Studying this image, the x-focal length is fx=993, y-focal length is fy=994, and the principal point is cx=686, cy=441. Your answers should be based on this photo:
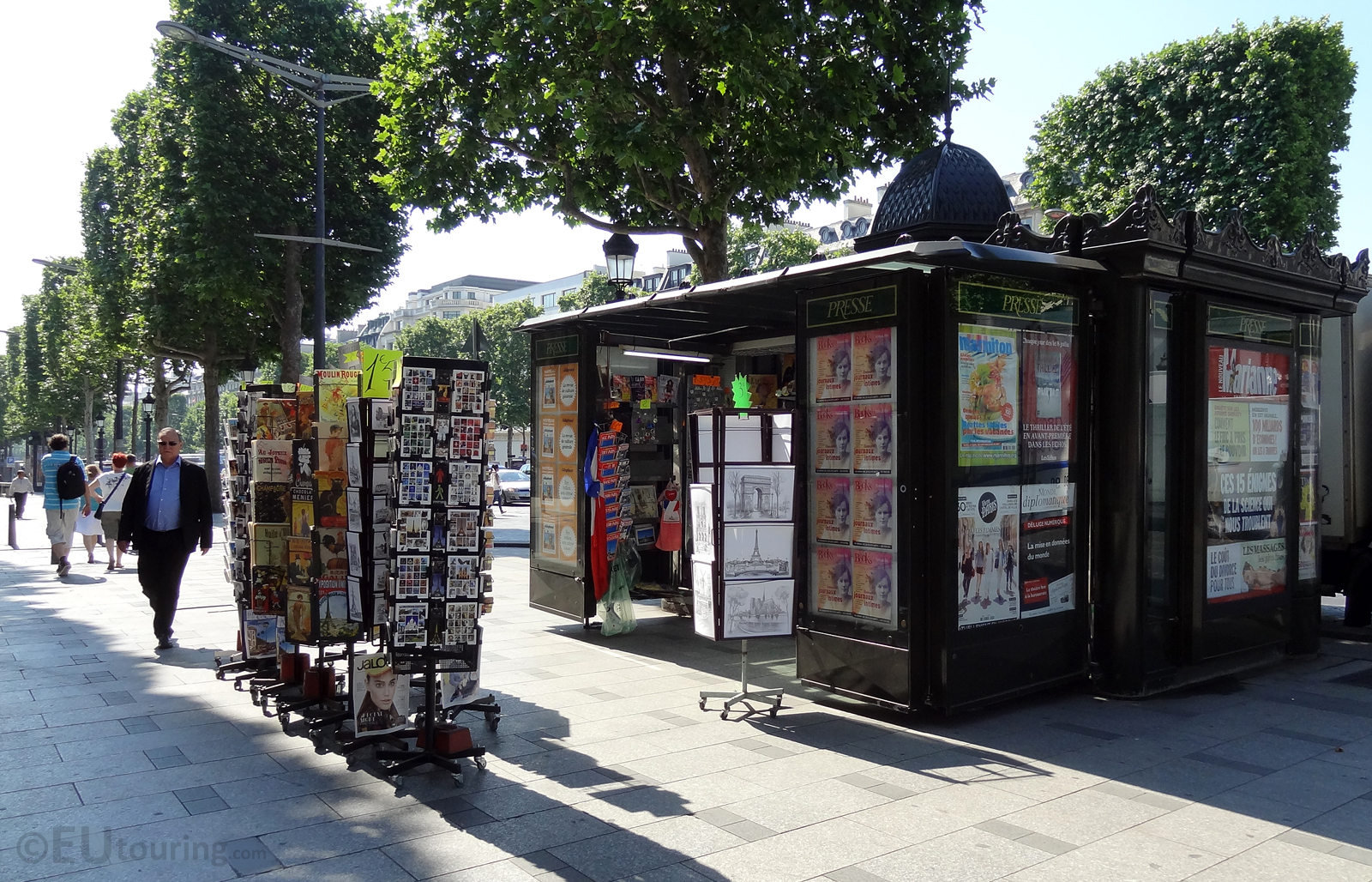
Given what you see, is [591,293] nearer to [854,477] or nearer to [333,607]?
[854,477]

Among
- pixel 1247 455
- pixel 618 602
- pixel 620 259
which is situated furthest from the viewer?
pixel 620 259

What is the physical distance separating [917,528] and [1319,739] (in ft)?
8.88

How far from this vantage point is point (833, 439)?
7070mm

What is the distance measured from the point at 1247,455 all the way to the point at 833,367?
3.58m

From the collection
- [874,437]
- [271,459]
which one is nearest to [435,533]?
[271,459]

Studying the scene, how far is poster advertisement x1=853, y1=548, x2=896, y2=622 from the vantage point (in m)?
6.61

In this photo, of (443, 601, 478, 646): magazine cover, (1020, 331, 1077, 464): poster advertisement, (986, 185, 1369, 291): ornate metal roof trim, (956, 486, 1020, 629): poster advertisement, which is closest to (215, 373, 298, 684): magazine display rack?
(443, 601, 478, 646): magazine cover

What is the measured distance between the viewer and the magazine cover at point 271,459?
22.4ft

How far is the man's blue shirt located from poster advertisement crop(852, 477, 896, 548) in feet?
20.5

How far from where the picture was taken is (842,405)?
275 inches

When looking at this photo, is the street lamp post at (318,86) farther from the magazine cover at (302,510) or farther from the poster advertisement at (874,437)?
the poster advertisement at (874,437)

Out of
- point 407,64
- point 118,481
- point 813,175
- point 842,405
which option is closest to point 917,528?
point 842,405

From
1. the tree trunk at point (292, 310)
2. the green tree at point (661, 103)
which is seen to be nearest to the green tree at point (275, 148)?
the tree trunk at point (292, 310)

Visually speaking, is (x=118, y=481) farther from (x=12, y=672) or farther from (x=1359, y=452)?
(x=1359, y=452)
